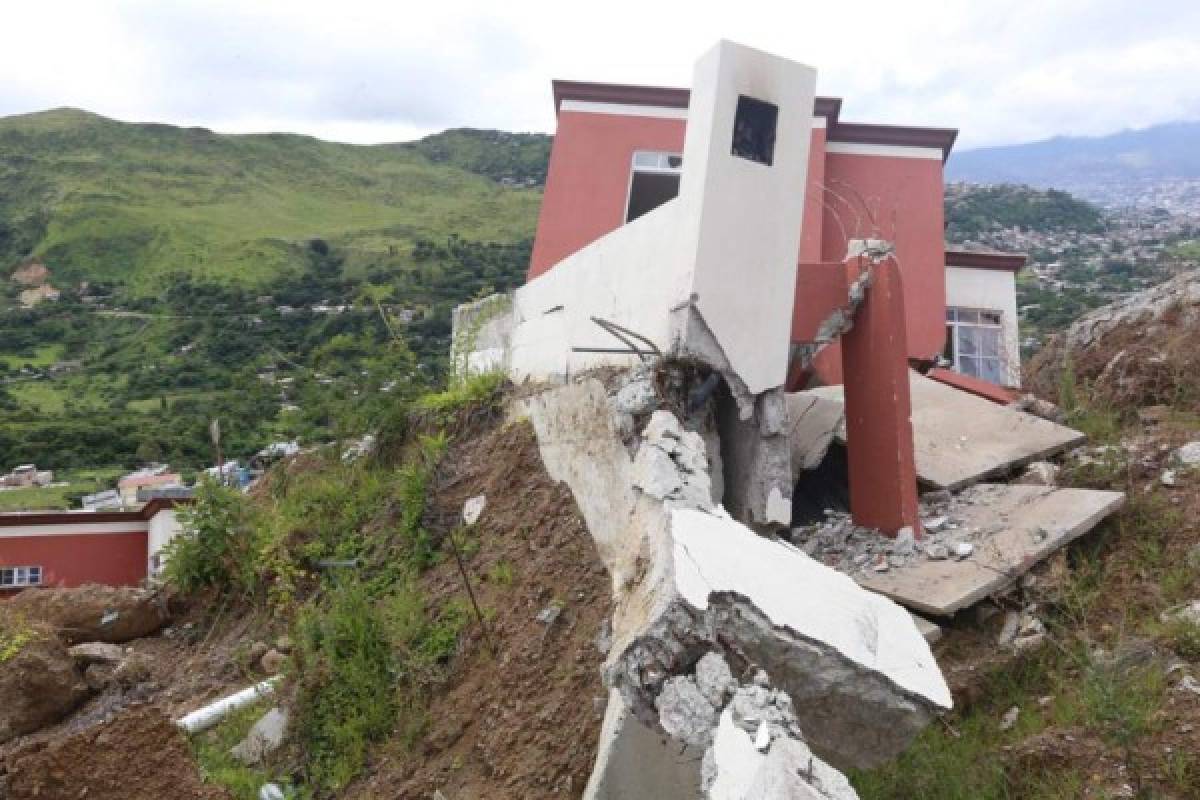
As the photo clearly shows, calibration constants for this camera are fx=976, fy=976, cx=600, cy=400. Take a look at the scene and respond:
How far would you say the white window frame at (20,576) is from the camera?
14.3 metres

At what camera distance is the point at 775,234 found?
18.2 ft

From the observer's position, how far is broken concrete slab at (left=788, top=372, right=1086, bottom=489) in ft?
22.5

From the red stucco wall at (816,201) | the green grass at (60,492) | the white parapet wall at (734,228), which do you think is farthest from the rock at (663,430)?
the green grass at (60,492)

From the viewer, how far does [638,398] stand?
17.0ft

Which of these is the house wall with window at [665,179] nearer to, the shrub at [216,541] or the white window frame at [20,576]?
the shrub at [216,541]

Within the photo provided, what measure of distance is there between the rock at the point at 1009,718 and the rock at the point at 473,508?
332cm

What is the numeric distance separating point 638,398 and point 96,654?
5.01 meters

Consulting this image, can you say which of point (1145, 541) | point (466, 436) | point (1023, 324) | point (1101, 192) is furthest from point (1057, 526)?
point (1101, 192)

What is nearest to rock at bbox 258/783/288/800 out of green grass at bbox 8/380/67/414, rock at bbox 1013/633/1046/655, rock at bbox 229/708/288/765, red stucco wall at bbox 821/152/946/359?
rock at bbox 229/708/288/765

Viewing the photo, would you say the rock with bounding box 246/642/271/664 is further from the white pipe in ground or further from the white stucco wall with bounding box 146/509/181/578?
the white stucco wall with bounding box 146/509/181/578

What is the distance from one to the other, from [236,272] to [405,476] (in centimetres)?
5241

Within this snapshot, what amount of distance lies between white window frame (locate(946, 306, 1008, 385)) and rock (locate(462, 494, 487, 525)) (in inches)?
328

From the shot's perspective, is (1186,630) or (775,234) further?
(775,234)

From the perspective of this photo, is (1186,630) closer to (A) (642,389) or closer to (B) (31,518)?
(A) (642,389)
